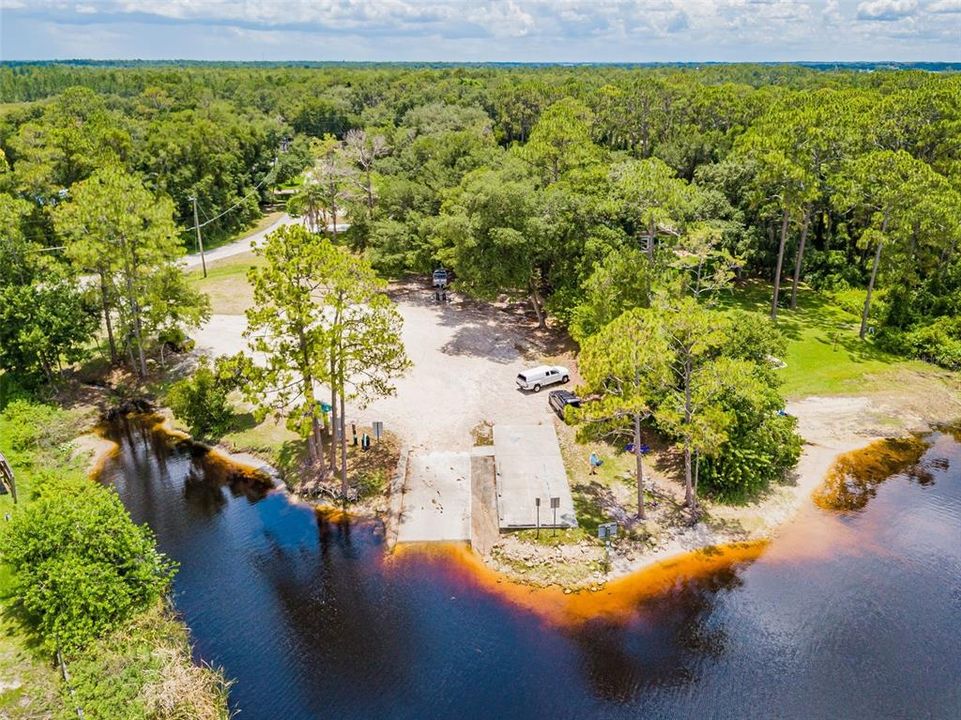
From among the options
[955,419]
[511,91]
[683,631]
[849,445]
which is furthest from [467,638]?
[511,91]

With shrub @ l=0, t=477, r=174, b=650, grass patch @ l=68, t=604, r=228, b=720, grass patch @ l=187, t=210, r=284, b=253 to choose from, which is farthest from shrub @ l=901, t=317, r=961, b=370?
grass patch @ l=187, t=210, r=284, b=253

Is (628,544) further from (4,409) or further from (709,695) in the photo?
(4,409)

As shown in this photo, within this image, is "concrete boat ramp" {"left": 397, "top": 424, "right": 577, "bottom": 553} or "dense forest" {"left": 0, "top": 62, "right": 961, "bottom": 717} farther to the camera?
"concrete boat ramp" {"left": 397, "top": 424, "right": 577, "bottom": 553}

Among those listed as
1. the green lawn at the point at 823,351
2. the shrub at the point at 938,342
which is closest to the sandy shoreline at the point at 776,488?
the green lawn at the point at 823,351

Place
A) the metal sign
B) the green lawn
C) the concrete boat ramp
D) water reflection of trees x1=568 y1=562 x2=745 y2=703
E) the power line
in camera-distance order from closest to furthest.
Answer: water reflection of trees x1=568 y1=562 x2=745 y2=703 < the metal sign < the concrete boat ramp < the green lawn < the power line

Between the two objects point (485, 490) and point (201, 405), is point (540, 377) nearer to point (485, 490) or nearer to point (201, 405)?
point (485, 490)

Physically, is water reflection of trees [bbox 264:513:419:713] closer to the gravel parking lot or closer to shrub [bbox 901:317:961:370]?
the gravel parking lot
